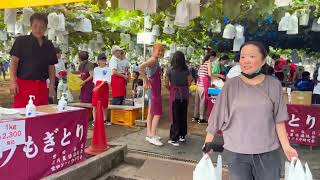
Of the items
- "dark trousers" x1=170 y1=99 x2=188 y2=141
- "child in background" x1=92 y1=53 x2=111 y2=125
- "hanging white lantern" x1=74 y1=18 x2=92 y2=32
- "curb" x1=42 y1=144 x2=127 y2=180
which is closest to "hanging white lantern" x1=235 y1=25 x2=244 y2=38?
"hanging white lantern" x1=74 y1=18 x2=92 y2=32

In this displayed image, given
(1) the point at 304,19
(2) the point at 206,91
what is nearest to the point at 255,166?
(2) the point at 206,91

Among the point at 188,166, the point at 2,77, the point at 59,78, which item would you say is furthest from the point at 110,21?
the point at 2,77

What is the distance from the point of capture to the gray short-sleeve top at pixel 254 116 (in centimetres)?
345

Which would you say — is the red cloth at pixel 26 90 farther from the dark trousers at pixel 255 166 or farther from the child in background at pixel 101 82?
the child in background at pixel 101 82

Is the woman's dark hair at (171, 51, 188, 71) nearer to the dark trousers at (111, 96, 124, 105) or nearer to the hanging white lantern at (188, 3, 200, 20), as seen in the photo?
the hanging white lantern at (188, 3, 200, 20)

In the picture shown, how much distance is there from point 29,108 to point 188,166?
8.57ft

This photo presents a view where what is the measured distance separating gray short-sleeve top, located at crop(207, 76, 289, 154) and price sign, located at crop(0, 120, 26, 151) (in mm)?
2190

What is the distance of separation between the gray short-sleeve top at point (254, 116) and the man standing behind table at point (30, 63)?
3040 millimetres

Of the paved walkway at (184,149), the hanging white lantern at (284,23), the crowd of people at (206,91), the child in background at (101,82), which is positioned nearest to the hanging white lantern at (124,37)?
the crowd of people at (206,91)

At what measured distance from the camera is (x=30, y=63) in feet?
18.4

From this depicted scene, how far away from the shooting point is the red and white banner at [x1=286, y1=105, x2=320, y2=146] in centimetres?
755

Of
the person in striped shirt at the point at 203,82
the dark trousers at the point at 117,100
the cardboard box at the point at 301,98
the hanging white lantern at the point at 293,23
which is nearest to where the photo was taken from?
the cardboard box at the point at 301,98

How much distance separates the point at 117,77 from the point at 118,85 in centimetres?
23

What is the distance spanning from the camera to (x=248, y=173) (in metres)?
3.52
